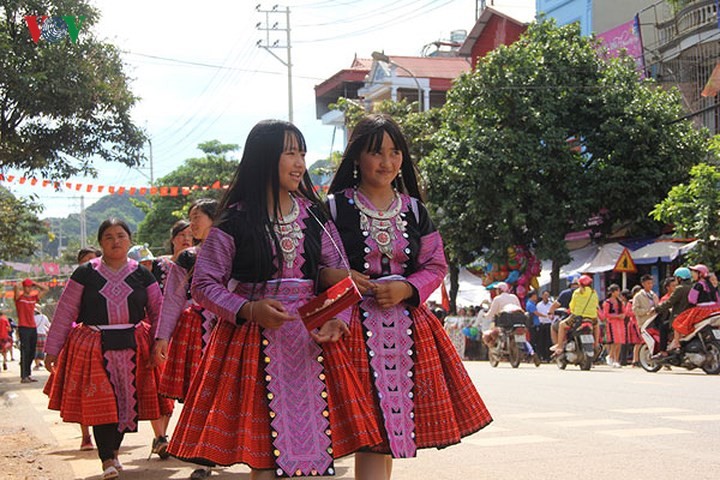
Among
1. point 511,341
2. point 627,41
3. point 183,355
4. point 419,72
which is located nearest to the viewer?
point 183,355

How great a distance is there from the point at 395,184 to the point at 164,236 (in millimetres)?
65693

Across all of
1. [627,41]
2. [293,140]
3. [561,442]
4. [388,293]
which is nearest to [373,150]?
[293,140]

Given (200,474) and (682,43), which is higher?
(682,43)

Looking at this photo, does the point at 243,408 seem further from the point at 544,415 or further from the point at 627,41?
the point at 627,41

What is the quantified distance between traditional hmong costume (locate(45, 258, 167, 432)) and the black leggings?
0.06 meters

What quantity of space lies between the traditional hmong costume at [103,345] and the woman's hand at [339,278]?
3.30 meters

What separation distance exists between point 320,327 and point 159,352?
2.78 metres

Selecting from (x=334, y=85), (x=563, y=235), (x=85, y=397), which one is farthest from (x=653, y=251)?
(x=334, y=85)

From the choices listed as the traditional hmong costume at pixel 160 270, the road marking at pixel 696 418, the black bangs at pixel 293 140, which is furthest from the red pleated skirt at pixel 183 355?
the road marking at pixel 696 418

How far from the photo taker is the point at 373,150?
4844 mm

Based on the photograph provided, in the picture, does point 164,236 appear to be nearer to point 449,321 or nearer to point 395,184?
point 449,321

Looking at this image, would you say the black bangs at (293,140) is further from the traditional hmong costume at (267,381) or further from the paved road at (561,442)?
the paved road at (561,442)

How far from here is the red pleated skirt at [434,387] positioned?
4.57m

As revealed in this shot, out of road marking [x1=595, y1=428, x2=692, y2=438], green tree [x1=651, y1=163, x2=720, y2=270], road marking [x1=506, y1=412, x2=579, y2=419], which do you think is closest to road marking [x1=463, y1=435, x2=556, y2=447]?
road marking [x1=595, y1=428, x2=692, y2=438]
